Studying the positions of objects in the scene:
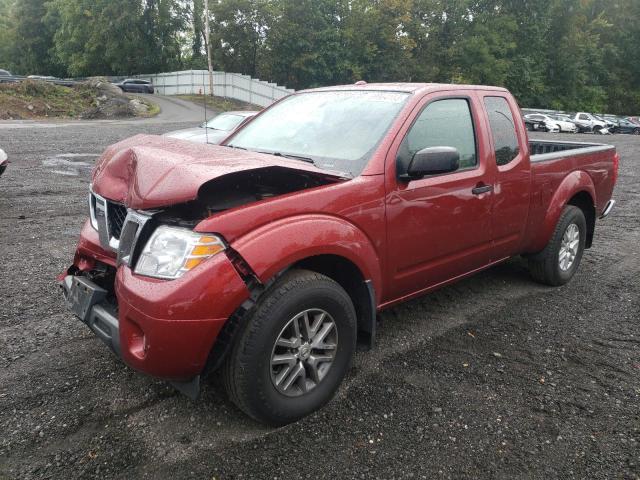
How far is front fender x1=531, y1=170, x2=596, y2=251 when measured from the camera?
15.0 ft

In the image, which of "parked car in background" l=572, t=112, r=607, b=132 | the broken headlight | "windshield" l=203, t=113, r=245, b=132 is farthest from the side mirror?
"parked car in background" l=572, t=112, r=607, b=132

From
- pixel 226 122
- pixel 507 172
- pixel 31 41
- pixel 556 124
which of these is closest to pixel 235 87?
pixel 556 124

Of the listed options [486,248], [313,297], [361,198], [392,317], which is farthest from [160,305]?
[486,248]

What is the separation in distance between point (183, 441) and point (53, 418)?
75 centimetres

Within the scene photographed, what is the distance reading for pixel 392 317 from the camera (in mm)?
4188

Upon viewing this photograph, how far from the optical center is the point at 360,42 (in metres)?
48.2

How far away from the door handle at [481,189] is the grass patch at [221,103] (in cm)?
3041

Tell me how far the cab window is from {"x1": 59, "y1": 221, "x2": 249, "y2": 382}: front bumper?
140 centimetres

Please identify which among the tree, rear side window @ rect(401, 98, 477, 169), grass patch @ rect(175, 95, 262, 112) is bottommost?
grass patch @ rect(175, 95, 262, 112)

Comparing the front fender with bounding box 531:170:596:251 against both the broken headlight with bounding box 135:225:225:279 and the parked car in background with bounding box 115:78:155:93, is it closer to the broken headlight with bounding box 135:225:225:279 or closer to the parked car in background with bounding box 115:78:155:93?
the broken headlight with bounding box 135:225:225:279

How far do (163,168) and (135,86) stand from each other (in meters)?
45.3

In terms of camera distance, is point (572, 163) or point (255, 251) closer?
point (255, 251)

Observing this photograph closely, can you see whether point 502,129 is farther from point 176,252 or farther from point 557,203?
point 176,252

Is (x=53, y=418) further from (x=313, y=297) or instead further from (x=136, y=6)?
(x=136, y=6)
